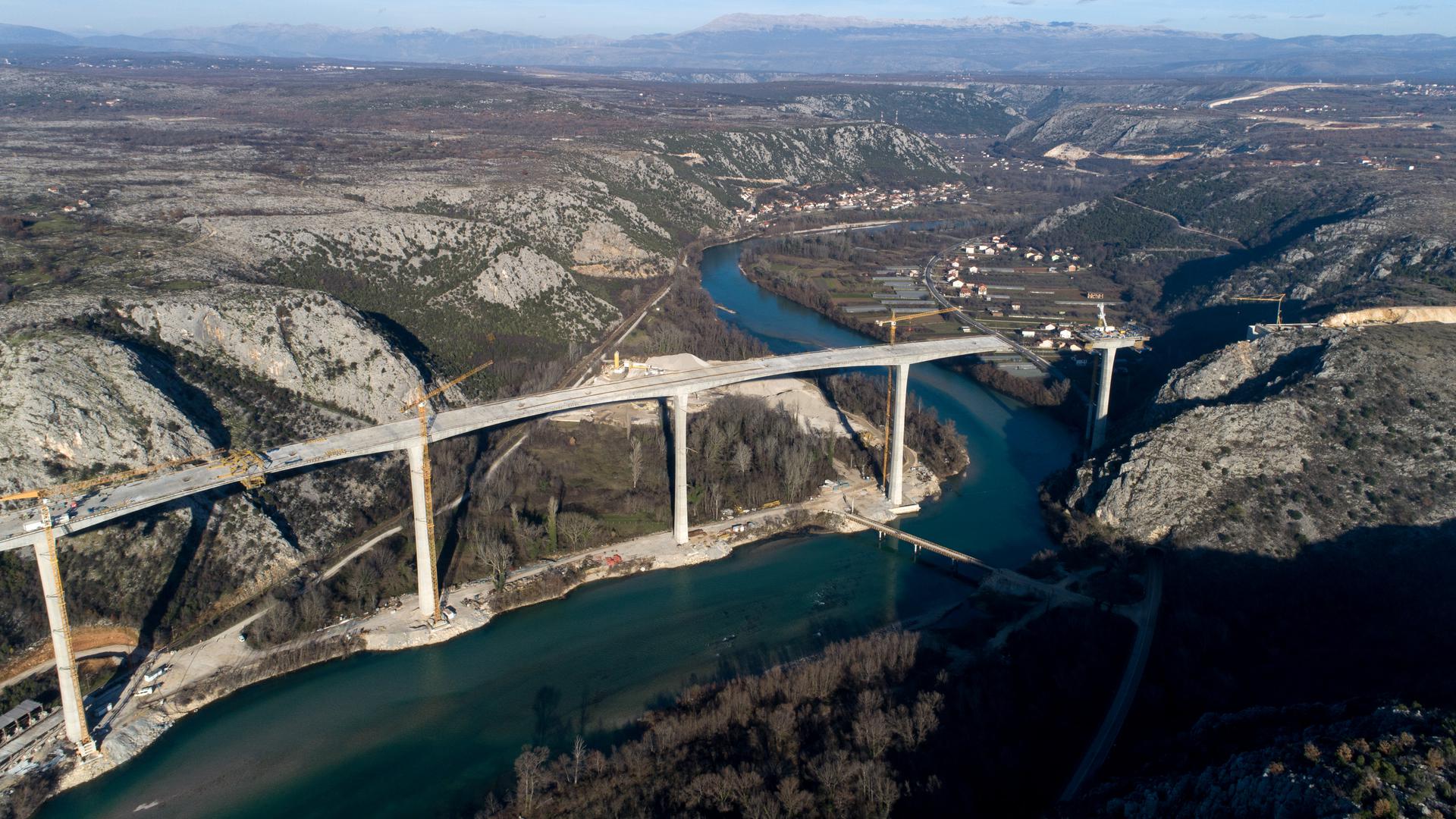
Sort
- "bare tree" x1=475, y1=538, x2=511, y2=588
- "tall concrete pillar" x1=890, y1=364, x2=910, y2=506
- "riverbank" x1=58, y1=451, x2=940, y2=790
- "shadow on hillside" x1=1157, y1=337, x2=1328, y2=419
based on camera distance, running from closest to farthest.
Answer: "riverbank" x1=58, y1=451, x2=940, y2=790 < "bare tree" x1=475, y1=538, x2=511, y2=588 < "tall concrete pillar" x1=890, y1=364, x2=910, y2=506 < "shadow on hillside" x1=1157, y1=337, x2=1328, y2=419

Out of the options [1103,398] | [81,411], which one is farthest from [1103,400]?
[81,411]

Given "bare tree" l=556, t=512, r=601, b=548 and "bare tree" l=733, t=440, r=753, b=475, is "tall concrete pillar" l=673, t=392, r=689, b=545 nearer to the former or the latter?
"bare tree" l=556, t=512, r=601, b=548

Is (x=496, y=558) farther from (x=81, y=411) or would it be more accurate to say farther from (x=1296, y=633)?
(x=1296, y=633)

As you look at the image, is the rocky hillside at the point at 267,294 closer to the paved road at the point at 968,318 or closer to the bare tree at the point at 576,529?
the bare tree at the point at 576,529

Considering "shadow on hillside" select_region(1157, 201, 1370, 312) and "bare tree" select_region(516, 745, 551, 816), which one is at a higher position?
"shadow on hillside" select_region(1157, 201, 1370, 312)

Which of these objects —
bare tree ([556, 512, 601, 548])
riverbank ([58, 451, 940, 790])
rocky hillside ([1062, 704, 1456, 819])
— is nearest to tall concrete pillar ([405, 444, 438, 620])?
riverbank ([58, 451, 940, 790])

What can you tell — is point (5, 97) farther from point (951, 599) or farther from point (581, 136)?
point (951, 599)
